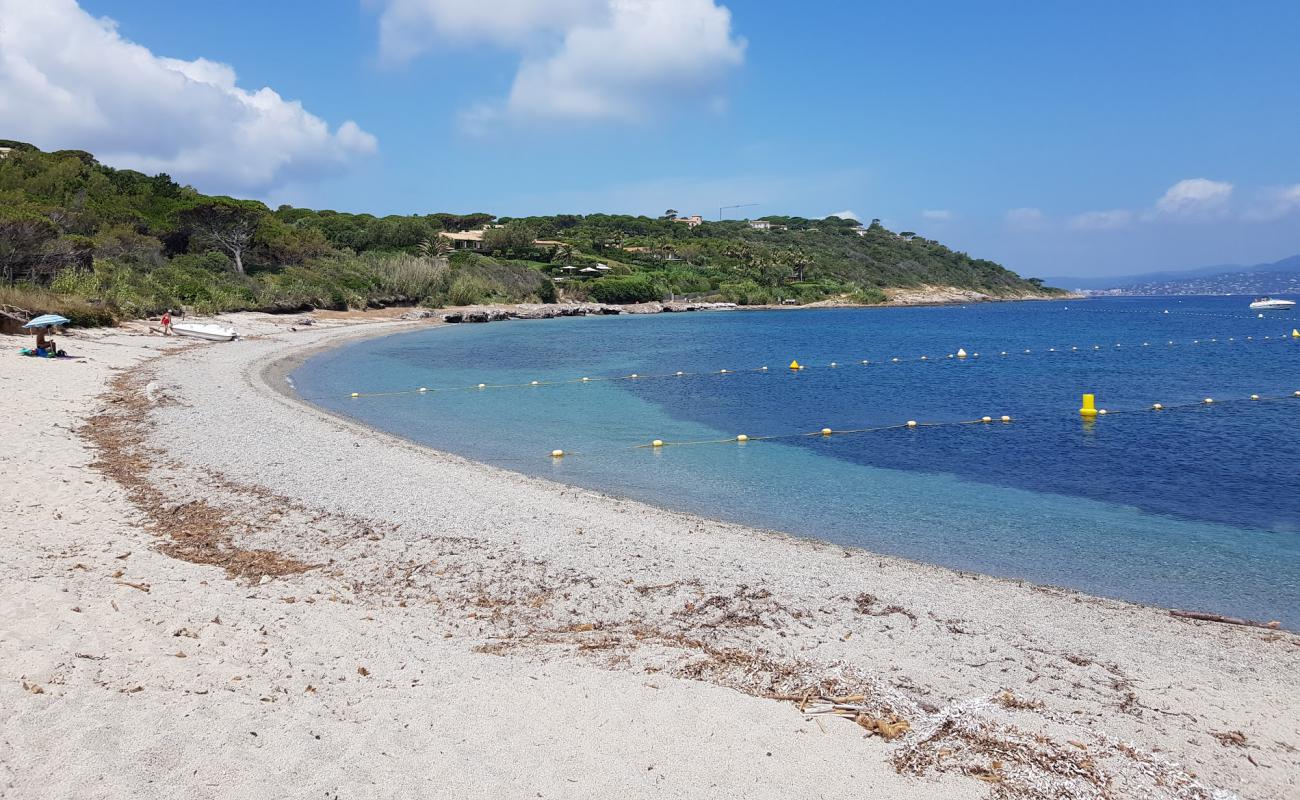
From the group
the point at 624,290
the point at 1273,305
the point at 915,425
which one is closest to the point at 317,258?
the point at 624,290

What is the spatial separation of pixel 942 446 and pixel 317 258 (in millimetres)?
56313

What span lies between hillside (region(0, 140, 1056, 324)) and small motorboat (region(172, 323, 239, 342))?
2.44 meters

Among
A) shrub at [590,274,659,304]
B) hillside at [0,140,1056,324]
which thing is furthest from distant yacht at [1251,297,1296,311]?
shrub at [590,274,659,304]

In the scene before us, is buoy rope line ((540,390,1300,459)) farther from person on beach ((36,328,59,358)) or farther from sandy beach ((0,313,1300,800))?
person on beach ((36,328,59,358))

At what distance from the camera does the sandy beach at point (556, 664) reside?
14.8ft

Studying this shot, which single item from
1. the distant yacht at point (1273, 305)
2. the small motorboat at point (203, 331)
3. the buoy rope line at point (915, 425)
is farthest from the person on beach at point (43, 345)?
the distant yacht at point (1273, 305)

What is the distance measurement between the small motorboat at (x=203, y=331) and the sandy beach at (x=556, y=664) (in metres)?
25.8

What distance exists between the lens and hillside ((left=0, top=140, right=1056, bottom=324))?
116ft

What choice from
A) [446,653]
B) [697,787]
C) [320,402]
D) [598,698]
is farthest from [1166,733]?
[320,402]

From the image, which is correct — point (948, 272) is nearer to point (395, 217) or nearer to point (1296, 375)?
point (395, 217)

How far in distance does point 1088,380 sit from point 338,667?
31.0 m

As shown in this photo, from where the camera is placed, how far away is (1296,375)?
3078cm

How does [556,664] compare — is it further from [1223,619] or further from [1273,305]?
[1273,305]

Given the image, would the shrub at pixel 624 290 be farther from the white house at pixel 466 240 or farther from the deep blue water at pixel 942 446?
the deep blue water at pixel 942 446
